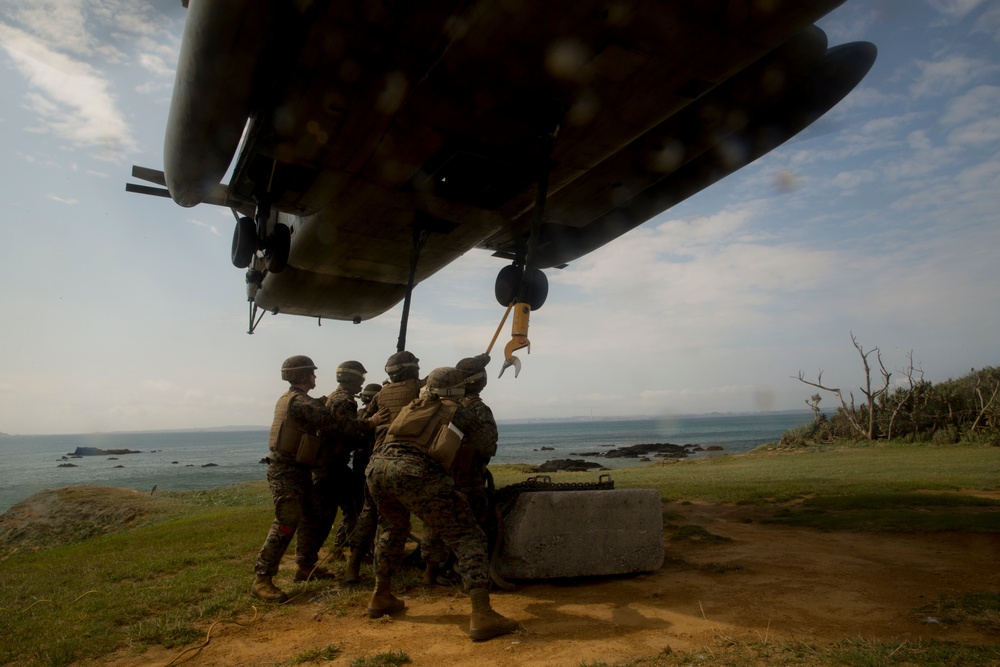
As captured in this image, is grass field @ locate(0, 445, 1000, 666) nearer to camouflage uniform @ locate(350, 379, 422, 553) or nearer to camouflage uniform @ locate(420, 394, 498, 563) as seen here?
camouflage uniform @ locate(350, 379, 422, 553)

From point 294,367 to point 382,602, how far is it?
97.3 inches

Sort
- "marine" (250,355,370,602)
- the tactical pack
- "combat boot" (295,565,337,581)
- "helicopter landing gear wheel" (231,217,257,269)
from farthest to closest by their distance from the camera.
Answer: "helicopter landing gear wheel" (231,217,257,269) → "combat boot" (295,565,337,581) → "marine" (250,355,370,602) → the tactical pack

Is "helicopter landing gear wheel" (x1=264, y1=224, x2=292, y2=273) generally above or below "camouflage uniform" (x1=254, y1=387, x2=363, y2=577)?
above

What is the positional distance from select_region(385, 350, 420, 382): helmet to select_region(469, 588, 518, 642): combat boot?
2392mm

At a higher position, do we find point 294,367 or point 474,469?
point 294,367

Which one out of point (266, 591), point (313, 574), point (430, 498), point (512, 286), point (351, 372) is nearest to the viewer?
point (430, 498)

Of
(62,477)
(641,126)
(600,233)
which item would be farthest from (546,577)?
(62,477)

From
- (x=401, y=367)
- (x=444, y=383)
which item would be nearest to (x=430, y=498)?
(x=444, y=383)

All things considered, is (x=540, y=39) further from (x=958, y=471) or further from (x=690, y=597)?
(x=958, y=471)

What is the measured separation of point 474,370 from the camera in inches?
210

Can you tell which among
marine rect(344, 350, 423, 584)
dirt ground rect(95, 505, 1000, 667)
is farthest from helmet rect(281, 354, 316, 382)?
dirt ground rect(95, 505, 1000, 667)

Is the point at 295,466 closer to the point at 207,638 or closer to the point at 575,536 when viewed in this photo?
the point at 207,638

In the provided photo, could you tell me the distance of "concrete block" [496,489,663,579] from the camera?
16.9 ft

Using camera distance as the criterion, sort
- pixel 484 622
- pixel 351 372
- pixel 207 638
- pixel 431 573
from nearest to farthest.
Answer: pixel 484 622
pixel 207 638
pixel 431 573
pixel 351 372
